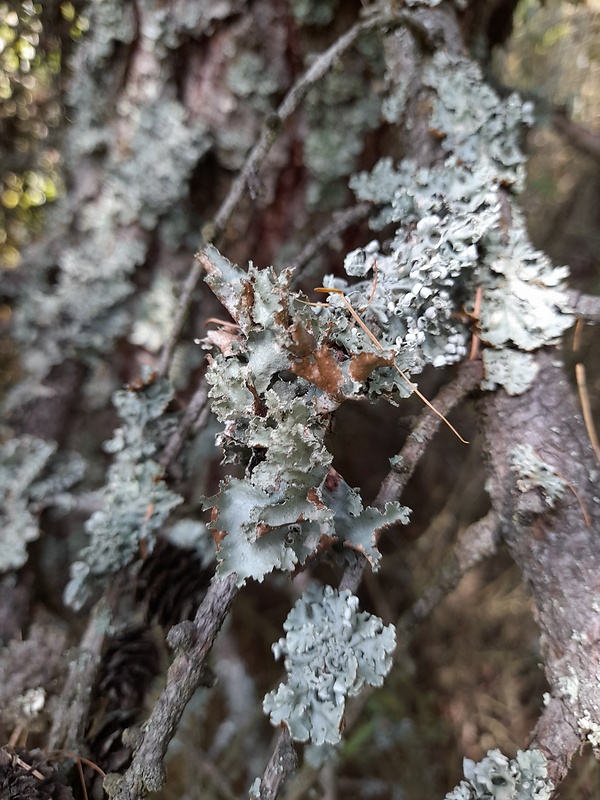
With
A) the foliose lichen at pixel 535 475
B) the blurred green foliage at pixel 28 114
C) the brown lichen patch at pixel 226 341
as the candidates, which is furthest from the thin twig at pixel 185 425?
the blurred green foliage at pixel 28 114

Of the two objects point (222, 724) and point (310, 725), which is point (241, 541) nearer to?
point (310, 725)

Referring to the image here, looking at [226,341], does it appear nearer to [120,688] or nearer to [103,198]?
[120,688]

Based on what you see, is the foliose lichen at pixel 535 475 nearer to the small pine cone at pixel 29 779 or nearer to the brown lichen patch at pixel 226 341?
the brown lichen patch at pixel 226 341

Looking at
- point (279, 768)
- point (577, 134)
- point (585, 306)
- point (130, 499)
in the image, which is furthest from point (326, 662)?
point (577, 134)

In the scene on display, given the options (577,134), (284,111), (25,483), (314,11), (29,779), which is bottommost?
(29,779)

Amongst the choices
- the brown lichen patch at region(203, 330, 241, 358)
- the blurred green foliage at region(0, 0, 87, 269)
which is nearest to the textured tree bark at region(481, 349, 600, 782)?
the brown lichen patch at region(203, 330, 241, 358)

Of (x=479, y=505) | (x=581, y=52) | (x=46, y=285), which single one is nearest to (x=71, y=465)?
(x=46, y=285)
